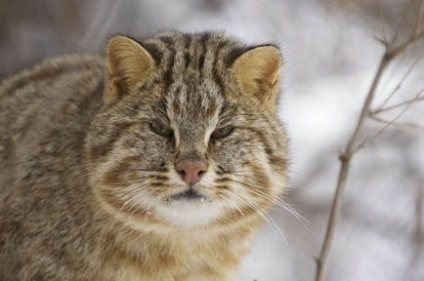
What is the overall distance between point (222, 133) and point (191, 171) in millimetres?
416

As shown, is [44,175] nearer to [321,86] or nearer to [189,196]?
[189,196]

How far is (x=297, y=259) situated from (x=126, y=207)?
393cm

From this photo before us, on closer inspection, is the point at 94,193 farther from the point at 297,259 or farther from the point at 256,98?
the point at 297,259

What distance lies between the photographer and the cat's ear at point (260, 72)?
7.09 m

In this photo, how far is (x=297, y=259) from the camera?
422 inches

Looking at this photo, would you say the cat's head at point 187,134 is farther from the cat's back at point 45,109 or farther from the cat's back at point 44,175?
the cat's back at point 45,109

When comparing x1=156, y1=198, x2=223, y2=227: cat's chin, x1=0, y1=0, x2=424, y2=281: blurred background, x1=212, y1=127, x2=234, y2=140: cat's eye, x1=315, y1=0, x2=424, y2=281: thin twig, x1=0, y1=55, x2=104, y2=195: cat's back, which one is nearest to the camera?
x1=315, y1=0, x2=424, y2=281: thin twig

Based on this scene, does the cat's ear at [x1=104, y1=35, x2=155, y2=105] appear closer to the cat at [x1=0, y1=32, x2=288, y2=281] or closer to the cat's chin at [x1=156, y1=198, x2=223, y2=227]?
the cat at [x1=0, y1=32, x2=288, y2=281]

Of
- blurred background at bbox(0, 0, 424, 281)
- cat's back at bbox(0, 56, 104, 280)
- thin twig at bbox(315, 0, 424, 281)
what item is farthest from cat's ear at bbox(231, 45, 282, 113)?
blurred background at bbox(0, 0, 424, 281)

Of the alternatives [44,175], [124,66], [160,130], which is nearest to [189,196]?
[160,130]

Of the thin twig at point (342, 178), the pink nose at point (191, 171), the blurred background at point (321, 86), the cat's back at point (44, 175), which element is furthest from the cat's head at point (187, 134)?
the blurred background at point (321, 86)

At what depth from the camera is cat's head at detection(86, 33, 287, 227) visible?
6.69m

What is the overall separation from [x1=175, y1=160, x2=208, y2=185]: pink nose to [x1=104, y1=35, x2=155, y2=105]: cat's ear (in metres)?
0.73

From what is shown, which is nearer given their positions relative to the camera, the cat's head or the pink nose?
the pink nose
